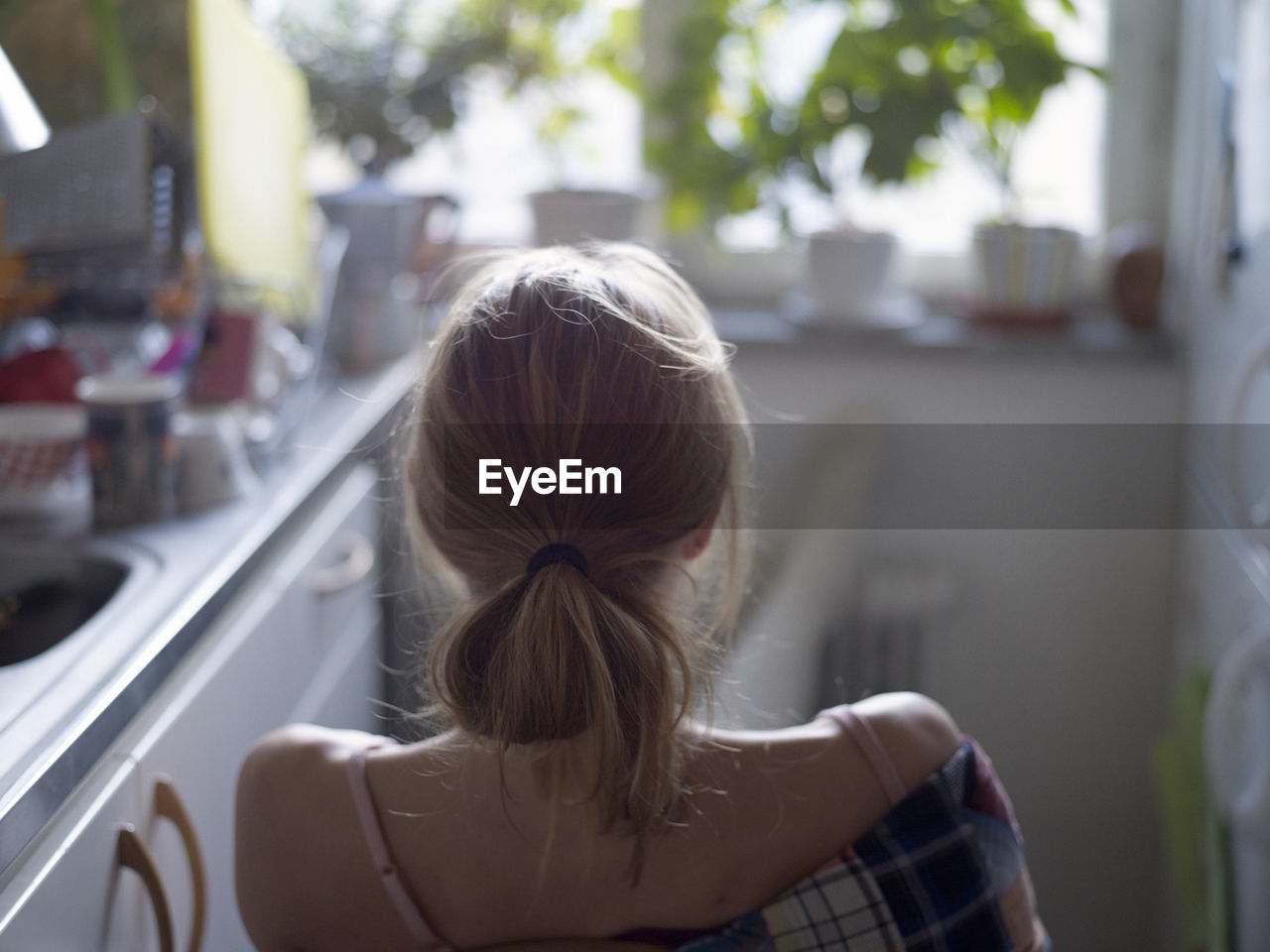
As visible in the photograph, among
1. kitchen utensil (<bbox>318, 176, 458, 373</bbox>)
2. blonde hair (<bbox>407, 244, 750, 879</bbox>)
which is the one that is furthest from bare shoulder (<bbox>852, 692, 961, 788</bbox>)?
kitchen utensil (<bbox>318, 176, 458, 373</bbox>)

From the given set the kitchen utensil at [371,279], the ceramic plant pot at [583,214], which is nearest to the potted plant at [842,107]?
the ceramic plant pot at [583,214]

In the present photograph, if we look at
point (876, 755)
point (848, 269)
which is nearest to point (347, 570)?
point (876, 755)

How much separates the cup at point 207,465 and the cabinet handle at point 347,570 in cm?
13

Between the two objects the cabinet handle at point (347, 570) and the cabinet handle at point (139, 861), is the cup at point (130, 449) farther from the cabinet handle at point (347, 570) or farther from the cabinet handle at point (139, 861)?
the cabinet handle at point (139, 861)

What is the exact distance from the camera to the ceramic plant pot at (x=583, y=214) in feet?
6.33

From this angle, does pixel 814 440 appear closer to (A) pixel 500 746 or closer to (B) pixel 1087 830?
(B) pixel 1087 830

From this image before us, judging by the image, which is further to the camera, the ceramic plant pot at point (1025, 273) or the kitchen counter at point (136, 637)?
the ceramic plant pot at point (1025, 273)

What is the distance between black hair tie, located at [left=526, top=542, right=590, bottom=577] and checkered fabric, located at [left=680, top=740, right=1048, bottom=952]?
22 centimetres

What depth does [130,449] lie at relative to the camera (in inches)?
44.5

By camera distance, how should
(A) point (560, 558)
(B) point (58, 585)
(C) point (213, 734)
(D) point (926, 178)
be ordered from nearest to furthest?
1. (A) point (560, 558)
2. (C) point (213, 734)
3. (B) point (58, 585)
4. (D) point (926, 178)

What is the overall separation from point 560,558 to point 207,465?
0.60m

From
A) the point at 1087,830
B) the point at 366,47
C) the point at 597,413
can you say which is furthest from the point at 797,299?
the point at 597,413

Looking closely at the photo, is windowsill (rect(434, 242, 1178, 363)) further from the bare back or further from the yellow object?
the bare back

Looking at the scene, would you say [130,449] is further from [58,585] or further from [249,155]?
[249,155]
